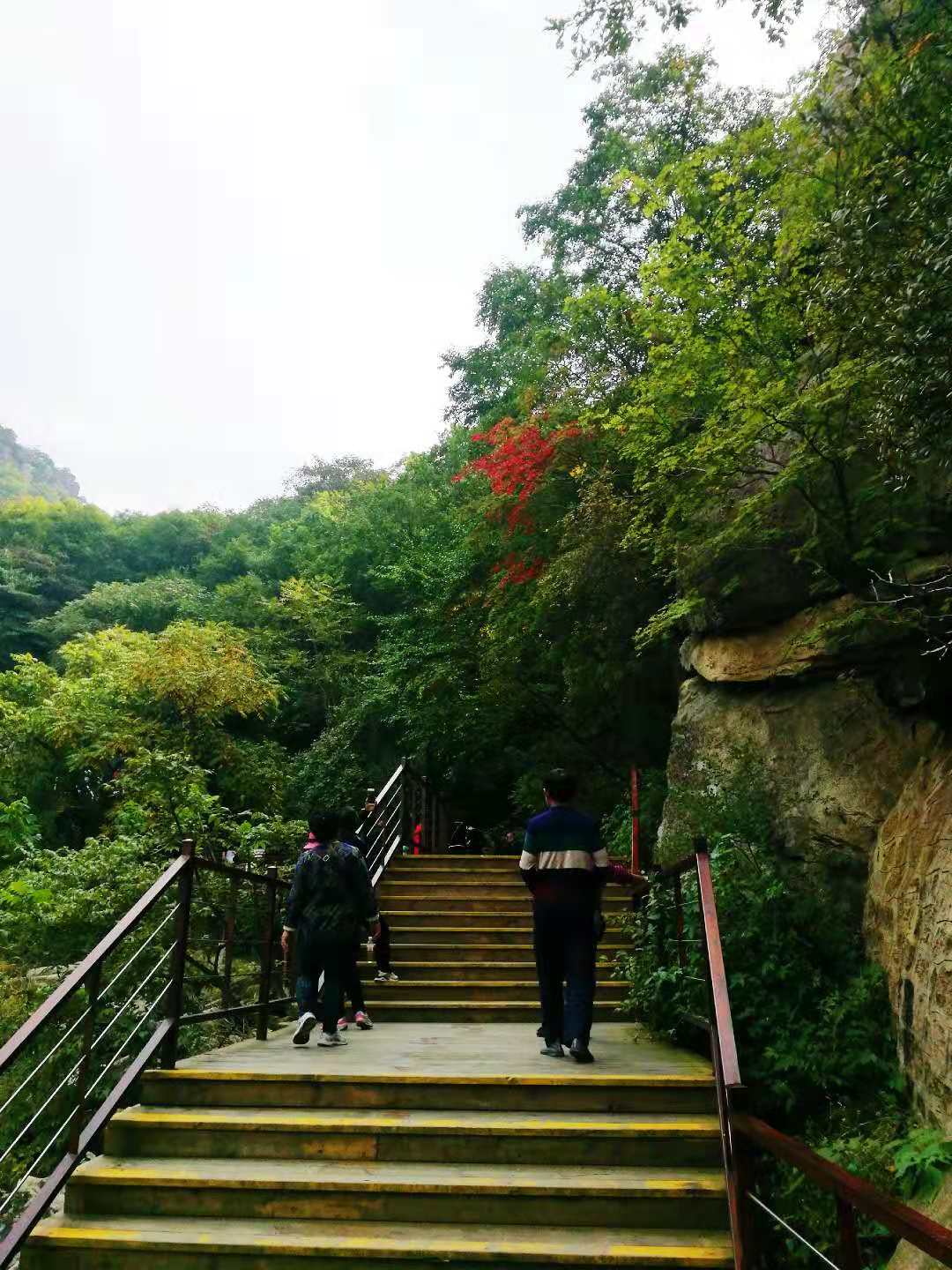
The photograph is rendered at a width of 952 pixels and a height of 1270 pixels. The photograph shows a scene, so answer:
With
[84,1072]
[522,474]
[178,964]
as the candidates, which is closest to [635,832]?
[522,474]

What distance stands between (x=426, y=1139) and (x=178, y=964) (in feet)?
5.25

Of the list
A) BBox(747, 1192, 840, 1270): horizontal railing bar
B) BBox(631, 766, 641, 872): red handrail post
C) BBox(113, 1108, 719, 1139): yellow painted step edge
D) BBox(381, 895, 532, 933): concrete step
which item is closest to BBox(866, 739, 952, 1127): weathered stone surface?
BBox(113, 1108, 719, 1139): yellow painted step edge

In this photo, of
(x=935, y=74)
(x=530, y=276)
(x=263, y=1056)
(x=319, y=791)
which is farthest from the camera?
(x=530, y=276)

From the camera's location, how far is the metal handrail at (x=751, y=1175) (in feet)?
5.60

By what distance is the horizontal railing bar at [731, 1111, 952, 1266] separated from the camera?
1582 millimetres

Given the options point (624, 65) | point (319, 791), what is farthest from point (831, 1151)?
point (624, 65)

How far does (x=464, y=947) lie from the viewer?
7.48 metres

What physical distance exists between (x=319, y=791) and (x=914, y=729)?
10080 millimetres

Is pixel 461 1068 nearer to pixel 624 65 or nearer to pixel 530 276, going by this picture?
pixel 624 65

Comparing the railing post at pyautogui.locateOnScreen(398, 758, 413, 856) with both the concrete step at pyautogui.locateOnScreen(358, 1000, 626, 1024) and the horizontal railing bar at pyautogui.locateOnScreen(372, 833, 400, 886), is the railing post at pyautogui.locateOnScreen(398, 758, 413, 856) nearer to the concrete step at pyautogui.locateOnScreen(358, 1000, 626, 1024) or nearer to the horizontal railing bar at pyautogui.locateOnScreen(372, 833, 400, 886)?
the horizontal railing bar at pyautogui.locateOnScreen(372, 833, 400, 886)

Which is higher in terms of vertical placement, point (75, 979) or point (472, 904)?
point (75, 979)

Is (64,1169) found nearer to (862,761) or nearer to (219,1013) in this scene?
(219,1013)

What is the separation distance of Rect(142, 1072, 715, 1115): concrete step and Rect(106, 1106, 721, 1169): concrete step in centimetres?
14

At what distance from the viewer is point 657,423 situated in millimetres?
7613
